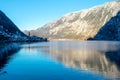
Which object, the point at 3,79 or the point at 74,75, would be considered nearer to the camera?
the point at 3,79

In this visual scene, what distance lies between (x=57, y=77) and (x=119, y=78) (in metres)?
13.4

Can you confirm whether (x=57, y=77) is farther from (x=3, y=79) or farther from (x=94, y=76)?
(x=3, y=79)

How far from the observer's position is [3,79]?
51875mm

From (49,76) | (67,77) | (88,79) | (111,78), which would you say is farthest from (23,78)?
(111,78)

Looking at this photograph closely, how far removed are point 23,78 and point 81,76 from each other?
12918 mm

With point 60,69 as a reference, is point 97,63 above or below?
above

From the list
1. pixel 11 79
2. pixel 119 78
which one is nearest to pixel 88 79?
pixel 119 78

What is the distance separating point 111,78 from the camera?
2060 inches

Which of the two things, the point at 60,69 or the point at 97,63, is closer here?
the point at 60,69

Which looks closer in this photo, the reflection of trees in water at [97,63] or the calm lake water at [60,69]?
the calm lake water at [60,69]

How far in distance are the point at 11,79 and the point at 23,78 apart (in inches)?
107

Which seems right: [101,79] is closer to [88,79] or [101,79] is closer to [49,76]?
[88,79]

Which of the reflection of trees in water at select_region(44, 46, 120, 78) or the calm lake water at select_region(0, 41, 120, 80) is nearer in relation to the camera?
the calm lake water at select_region(0, 41, 120, 80)

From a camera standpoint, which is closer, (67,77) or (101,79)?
(101,79)
